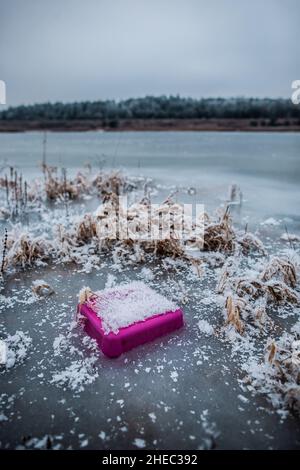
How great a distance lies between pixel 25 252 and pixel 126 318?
2063 millimetres

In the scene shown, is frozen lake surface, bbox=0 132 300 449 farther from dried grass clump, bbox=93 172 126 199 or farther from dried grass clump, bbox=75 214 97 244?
dried grass clump, bbox=93 172 126 199

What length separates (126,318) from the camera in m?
2.49

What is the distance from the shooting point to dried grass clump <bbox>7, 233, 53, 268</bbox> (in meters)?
3.97

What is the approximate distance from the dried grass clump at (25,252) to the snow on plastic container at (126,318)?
148 cm

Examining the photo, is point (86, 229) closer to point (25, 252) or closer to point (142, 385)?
point (25, 252)

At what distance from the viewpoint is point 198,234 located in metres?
4.47

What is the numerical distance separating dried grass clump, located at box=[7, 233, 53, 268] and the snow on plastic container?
1480 mm

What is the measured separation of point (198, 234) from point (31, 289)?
220cm

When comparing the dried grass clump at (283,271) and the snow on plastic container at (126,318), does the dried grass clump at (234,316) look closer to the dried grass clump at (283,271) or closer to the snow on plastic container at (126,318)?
the snow on plastic container at (126,318)

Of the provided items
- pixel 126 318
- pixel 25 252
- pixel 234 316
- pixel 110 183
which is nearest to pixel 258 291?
pixel 234 316

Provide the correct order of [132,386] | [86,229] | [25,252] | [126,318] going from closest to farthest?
[132,386] < [126,318] < [25,252] < [86,229]

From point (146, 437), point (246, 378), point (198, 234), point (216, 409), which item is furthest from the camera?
point (198, 234)
